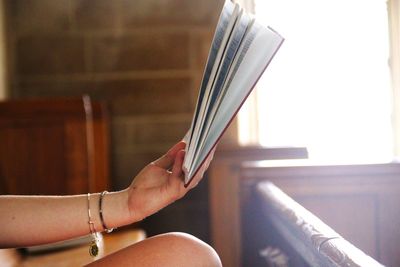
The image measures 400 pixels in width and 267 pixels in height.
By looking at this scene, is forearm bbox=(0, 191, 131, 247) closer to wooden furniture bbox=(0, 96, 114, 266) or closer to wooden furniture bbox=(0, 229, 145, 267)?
wooden furniture bbox=(0, 229, 145, 267)

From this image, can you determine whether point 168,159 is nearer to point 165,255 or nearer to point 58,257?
point 165,255

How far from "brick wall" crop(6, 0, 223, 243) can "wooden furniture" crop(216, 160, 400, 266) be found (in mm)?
1216

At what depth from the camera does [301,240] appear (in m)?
1.06

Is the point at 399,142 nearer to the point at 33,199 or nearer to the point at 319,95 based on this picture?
the point at 319,95

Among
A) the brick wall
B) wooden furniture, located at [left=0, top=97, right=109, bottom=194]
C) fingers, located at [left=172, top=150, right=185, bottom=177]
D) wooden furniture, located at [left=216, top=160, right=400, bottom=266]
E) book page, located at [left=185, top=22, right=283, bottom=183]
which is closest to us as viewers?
book page, located at [left=185, top=22, right=283, bottom=183]

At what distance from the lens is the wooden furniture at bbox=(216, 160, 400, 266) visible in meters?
1.56

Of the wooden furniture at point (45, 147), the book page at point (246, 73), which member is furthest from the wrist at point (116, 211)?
the wooden furniture at point (45, 147)

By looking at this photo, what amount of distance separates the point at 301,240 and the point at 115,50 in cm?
198

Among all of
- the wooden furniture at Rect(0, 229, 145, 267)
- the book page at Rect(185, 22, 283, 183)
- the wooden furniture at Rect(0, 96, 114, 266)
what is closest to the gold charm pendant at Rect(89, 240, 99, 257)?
the book page at Rect(185, 22, 283, 183)

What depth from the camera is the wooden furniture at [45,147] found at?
213 centimetres

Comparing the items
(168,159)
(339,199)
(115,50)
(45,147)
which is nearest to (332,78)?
(115,50)

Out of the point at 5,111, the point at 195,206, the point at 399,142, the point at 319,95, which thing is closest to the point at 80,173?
the point at 5,111

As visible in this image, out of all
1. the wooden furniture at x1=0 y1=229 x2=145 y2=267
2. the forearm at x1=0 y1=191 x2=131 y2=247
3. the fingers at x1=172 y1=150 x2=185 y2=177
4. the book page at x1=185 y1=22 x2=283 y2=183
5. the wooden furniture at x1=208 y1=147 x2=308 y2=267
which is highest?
the book page at x1=185 y1=22 x2=283 y2=183

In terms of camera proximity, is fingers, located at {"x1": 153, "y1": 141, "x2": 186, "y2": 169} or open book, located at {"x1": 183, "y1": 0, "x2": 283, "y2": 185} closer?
open book, located at {"x1": 183, "y1": 0, "x2": 283, "y2": 185}
